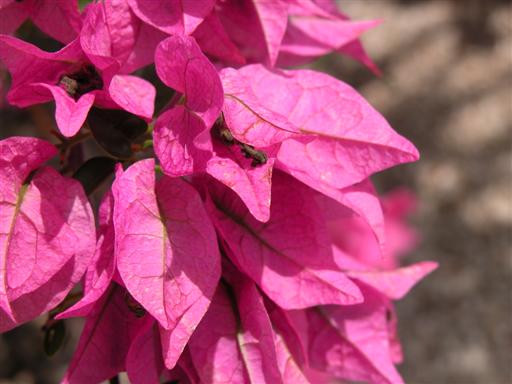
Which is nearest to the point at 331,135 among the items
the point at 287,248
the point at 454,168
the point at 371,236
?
the point at 287,248

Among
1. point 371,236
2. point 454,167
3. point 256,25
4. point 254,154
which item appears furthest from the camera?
point 454,167

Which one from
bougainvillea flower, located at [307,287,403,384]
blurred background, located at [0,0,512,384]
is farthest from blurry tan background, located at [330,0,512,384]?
bougainvillea flower, located at [307,287,403,384]

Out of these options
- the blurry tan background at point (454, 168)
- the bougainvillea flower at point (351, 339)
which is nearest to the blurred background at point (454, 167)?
the blurry tan background at point (454, 168)

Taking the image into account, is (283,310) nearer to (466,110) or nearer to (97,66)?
(97,66)

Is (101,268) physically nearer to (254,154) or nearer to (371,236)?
(254,154)

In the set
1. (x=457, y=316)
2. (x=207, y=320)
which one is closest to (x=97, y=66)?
(x=207, y=320)
